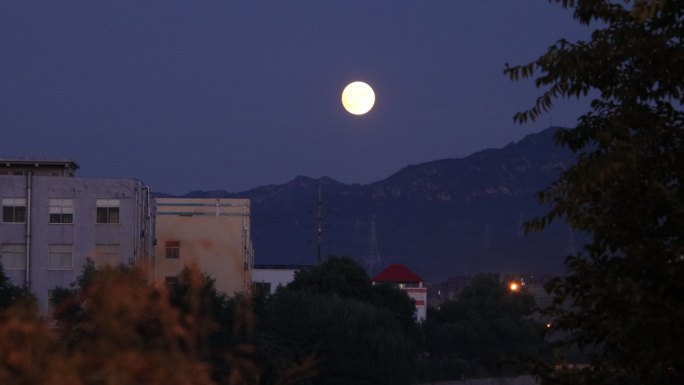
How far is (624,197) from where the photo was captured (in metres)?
9.86

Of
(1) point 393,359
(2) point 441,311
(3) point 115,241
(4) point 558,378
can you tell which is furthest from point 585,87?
(2) point 441,311

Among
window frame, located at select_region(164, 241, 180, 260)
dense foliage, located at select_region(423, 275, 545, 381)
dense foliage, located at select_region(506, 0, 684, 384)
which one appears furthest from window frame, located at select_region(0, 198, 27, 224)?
dense foliage, located at select_region(506, 0, 684, 384)

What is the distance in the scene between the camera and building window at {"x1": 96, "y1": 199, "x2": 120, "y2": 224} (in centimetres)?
6794

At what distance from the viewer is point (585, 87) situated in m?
10.7

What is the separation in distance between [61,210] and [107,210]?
2.75m

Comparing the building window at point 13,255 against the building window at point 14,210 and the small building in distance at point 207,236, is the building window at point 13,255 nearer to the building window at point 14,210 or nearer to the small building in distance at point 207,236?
the building window at point 14,210

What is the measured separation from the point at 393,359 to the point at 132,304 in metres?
54.3

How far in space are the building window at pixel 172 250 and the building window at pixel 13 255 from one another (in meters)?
11.9

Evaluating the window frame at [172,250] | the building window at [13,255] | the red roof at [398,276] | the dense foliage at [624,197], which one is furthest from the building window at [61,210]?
the dense foliage at [624,197]

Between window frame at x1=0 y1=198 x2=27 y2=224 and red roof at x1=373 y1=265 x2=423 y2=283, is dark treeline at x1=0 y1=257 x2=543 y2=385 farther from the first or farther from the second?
red roof at x1=373 y1=265 x2=423 y2=283

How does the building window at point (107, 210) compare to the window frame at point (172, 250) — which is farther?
the window frame at point (172, 250)

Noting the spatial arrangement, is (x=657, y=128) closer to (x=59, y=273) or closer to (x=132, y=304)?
(x=132, y=304)

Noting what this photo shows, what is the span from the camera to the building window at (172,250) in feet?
252

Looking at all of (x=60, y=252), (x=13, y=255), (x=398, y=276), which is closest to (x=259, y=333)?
(x=60, y=252)
